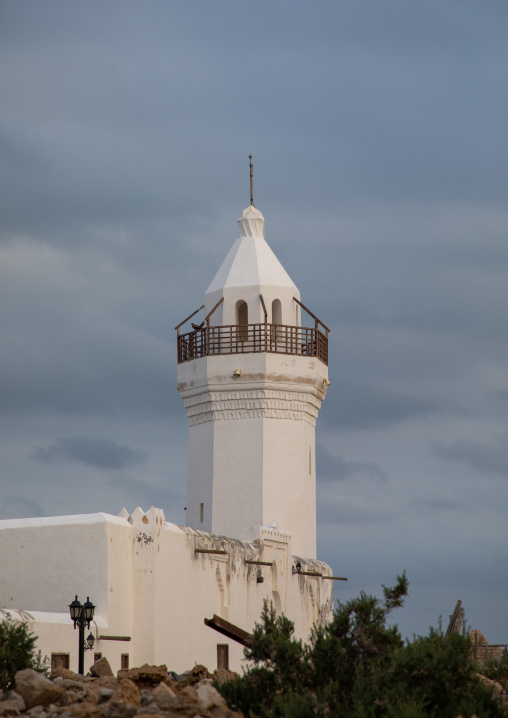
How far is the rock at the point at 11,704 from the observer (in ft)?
38.8

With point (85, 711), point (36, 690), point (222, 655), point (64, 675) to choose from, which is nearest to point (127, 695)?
point (85, 711)

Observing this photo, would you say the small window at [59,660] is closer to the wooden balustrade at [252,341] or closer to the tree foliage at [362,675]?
the tree foliage at [362,675]

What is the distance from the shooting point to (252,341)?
1362 inches

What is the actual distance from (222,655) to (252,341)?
385 inches

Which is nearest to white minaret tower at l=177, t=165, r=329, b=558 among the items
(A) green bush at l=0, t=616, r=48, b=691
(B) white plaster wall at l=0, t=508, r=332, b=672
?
(B) white plaster wall at l=0, t=508, r=332, b=672

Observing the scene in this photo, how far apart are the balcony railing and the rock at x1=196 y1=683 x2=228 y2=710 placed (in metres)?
22.5

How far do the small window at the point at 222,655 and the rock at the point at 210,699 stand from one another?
634 inches

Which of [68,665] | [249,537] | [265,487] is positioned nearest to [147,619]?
[68,665]

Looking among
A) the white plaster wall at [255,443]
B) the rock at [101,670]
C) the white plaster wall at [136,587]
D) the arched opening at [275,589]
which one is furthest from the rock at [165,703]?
the white plaster wall at [255,443]

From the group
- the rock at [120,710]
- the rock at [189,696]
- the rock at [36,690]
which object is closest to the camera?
the rock at [120,710]

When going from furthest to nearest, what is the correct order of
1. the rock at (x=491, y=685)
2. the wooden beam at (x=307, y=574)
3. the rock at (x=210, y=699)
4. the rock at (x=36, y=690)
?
the wooden beam at (x=307, y=574), the rock at (x=491, y=685), the rock at (x=36, y=690), the rock at (x=210, y=699)

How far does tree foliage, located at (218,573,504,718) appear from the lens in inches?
472

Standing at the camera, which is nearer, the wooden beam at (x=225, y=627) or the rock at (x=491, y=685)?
the rock at (x=491, y=685)

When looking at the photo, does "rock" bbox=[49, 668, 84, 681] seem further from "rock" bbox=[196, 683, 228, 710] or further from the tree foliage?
"rock" bbox=[196, 683, 228, 710]
